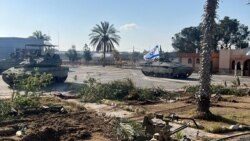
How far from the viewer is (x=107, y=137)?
10.5 metres

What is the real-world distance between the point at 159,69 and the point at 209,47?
28061 mm

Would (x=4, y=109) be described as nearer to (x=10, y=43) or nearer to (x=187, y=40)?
(x=10, y=43)

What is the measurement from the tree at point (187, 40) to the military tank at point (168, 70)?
46.0m

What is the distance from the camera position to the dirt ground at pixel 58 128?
10.2 metres

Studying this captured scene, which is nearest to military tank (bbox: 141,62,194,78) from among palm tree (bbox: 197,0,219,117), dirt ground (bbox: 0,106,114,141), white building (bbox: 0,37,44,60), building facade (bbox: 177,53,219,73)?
building facade (bbox: 177,53,219,73)

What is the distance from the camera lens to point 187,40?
9144cm

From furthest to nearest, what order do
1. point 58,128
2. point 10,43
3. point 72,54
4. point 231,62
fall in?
1. point 72,54
2. point 10,43
3. point 231,62
4. point 58,128

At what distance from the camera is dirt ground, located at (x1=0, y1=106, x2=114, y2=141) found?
1020 cm

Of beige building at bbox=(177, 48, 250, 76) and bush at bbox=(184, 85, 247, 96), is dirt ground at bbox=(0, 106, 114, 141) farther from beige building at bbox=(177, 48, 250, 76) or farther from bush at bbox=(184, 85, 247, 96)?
beige building at bbox=(177, 48, 250, 76)

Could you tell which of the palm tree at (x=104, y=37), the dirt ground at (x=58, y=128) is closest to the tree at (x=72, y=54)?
the palm tree at (x=104, y=37)

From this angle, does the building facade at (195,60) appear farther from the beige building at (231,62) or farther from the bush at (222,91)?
the bush at (222,91)

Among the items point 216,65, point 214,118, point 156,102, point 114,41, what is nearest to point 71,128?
point 214,118

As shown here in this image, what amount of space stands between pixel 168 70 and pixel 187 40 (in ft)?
170

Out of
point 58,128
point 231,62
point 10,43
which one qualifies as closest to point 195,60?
point 231,62
